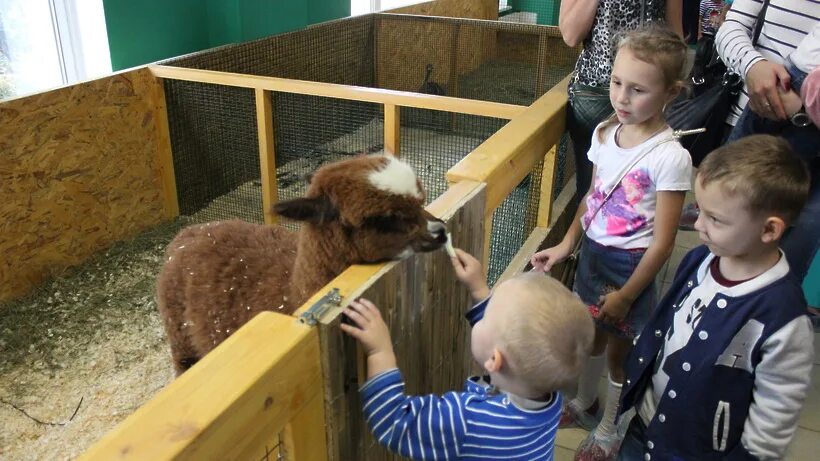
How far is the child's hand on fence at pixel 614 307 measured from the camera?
2.11 meters

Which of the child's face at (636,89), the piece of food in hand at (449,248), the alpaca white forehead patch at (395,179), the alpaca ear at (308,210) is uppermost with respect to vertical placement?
the child's face at (636,89)

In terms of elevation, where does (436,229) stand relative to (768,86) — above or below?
below

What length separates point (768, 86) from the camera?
191 cm

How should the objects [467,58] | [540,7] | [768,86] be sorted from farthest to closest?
[540,7], [467,58], [768,86]

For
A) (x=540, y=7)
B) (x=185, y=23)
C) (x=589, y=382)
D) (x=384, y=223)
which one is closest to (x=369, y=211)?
(x=384, y=223)

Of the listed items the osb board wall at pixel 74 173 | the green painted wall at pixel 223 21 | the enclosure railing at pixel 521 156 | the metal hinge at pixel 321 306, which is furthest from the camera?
the green painted wall at pixel 223 21

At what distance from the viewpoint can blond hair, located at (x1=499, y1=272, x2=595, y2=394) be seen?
1.13 metres

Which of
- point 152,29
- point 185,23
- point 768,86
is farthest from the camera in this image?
point 185,23

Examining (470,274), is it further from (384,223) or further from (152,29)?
(152,29)

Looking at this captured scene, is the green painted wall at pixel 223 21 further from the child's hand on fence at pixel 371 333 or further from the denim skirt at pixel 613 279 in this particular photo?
the child's hand on fence at pixel 371 333

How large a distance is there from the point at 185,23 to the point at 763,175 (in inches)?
186

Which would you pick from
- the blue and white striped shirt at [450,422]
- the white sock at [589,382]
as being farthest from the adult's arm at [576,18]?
the blue and white striped shirt at [450,422]

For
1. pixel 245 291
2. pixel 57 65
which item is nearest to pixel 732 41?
pixel 245 291

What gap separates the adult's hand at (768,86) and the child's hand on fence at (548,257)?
0.78 meters
